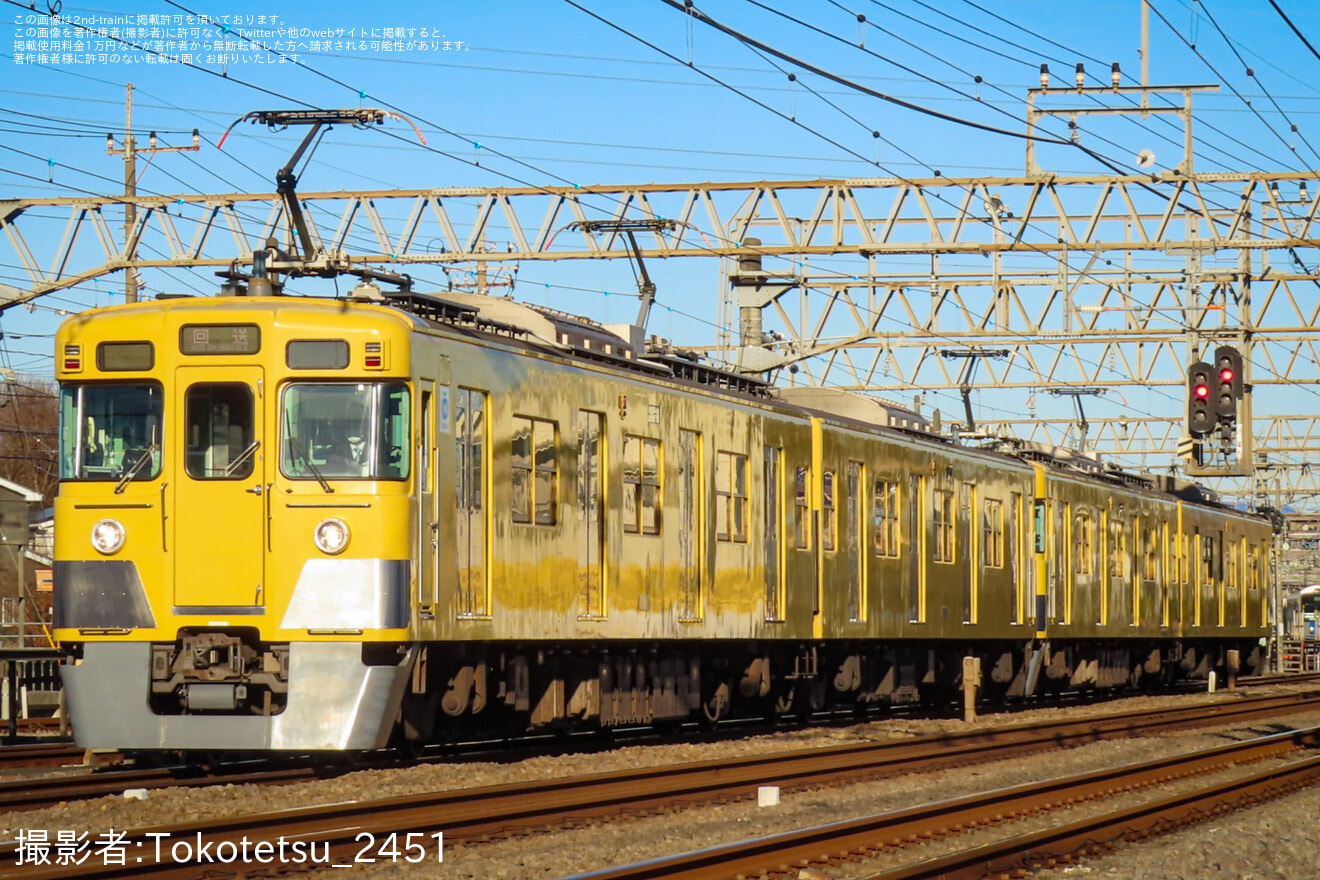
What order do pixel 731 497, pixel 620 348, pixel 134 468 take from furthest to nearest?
pixel 731 497
pixel 620 348
pixel 134 468

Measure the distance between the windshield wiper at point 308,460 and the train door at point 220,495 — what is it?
0.21m

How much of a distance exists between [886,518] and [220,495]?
405 inches

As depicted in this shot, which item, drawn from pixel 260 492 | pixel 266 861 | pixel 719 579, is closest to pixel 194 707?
pixel 260 492

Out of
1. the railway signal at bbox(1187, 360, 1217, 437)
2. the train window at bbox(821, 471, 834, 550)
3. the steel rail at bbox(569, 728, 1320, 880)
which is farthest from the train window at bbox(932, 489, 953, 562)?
the steel rail at bbox(569, 728, 1320, 880)

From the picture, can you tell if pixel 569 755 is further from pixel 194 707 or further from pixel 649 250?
pixel 649 250

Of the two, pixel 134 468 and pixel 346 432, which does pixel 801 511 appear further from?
pixel 134 468

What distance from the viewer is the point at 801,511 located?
19359 mm

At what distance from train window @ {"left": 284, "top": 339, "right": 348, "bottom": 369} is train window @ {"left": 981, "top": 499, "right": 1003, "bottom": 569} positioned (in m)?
13.3

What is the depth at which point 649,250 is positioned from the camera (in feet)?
97.3

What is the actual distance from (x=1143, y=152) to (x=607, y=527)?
17147 mm

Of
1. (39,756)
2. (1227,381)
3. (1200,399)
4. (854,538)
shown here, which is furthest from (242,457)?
(1227,381)

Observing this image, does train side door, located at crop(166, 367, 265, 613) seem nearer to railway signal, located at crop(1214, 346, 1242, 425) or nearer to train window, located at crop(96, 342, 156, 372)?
train window, located at crop(96, 342, 156, 372)

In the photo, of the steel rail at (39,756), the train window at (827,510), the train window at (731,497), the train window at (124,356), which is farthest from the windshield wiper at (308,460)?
the train window at (827,510)

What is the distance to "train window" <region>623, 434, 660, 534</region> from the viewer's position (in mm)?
15961
